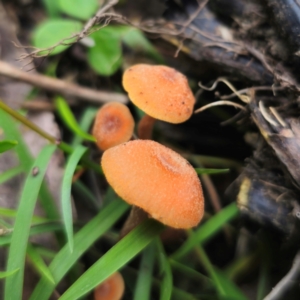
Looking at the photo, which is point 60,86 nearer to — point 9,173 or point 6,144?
point 9,173

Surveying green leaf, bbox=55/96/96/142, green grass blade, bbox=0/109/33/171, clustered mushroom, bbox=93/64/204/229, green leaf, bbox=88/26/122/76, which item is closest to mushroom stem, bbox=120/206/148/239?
clustered mushroom, bbox=93/64/204/229

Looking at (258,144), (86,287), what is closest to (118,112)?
(258,144)

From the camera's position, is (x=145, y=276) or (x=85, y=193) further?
(x=85, y=193)

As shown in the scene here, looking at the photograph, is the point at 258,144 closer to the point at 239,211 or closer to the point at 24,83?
the point at 239,211

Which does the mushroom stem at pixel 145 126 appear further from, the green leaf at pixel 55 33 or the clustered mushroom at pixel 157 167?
the green leaf at pixel 55 33

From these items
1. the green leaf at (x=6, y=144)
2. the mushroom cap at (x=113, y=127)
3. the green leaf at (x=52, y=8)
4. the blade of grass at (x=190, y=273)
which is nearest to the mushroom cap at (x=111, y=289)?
the blade of grass at (x=190, y=273)

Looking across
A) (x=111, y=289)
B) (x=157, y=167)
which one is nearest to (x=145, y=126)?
(x=157, y=167)
